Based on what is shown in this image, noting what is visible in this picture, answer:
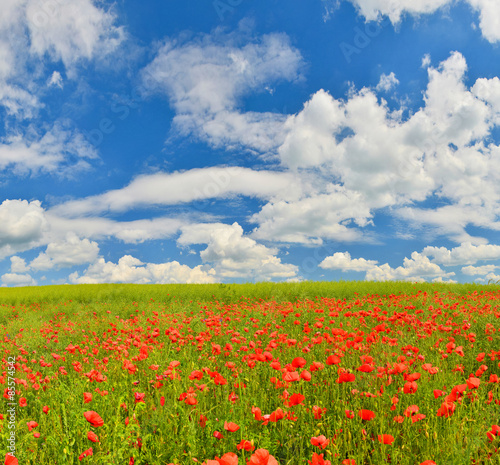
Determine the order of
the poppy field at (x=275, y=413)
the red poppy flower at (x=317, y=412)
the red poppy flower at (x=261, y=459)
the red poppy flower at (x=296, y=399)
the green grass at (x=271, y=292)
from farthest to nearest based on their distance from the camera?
1. the green grass at (x=271, y=292)
2. the red poppy flower at (x=317, y=412)
3. the poppy field at (x=275, y=413)
4. the red poppy flower at (x=296, y=399)
5. the red poppy flower at (x=261, y=459)

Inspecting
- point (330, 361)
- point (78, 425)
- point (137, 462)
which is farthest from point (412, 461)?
point (78, 425)

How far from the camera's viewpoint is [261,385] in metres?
3.83

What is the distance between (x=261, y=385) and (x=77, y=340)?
5510mm

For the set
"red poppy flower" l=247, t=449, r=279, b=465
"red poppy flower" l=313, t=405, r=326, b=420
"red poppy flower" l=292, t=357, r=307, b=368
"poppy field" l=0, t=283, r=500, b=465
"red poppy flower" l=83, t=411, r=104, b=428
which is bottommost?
"poppy field" l=0, t=283, r=500, b=465

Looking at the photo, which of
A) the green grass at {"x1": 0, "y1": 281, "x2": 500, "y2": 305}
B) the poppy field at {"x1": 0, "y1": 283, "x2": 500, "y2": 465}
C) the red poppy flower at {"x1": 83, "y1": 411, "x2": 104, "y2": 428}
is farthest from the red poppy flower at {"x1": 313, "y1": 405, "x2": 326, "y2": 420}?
the green grass at {"x1": 0, "y1": 281, "x2": 500, "y2": 305}

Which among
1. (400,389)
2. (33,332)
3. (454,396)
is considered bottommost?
(33,332)

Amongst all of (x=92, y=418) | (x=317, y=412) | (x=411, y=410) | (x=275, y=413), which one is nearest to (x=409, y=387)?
(x=411, y=410)

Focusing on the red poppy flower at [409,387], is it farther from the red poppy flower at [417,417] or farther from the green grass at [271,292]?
the green grass at [271,292]

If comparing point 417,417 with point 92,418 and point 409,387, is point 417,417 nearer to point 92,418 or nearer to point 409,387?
point 409,387

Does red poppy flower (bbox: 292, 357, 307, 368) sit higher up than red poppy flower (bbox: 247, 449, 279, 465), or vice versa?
red poppy flower (bbox: 292, 357, 307, 368)

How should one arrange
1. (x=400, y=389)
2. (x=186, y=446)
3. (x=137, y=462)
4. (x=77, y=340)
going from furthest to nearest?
(x=77, y=340) → (x=400, y=389) → (x=186, y=446) → (x=137, y=462)

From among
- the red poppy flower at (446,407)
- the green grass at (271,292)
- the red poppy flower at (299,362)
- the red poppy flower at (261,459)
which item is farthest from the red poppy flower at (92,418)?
the green grass at (271,292)

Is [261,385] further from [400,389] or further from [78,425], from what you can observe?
[78,425]

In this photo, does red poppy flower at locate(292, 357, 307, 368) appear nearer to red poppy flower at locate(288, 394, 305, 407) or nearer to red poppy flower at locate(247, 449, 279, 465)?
red poppy flower at locate(288, 394, 305, 407)
